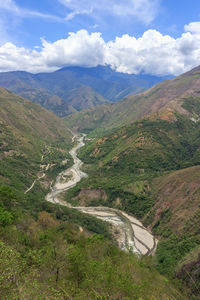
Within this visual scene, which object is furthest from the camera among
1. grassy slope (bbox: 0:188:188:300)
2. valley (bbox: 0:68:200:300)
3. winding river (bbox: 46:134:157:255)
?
winding river (bbox: 46:134:157:255)

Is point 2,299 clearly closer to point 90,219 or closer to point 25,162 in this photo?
point 90,219

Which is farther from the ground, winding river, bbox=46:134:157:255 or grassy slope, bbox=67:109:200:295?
grassy slope, bbox=67:109:200:295

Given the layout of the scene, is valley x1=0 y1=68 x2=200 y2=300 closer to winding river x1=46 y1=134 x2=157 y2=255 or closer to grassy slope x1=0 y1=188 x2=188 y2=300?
grassy slope x1=0 y1=188 x2=188 y2=300

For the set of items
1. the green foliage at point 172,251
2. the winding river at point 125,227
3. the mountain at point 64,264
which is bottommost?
the winding river at point 125,227

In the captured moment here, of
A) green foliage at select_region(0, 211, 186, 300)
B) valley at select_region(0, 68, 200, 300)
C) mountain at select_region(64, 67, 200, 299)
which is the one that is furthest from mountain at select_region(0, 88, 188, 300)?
mountain at select_region(64, 67, 200, 299)

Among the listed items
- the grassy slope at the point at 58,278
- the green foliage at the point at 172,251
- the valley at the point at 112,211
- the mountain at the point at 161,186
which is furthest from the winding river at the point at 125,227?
the grassy slope at the point at 58,278

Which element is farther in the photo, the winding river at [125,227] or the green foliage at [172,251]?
the winding river at [125,227]

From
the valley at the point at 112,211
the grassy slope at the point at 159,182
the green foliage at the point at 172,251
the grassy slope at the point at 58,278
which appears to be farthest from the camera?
the grassy slope at the point at 159,182

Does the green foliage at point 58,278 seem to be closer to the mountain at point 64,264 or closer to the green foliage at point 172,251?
the mountain at point 64,264

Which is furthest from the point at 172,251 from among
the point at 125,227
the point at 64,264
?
the point at 64,264

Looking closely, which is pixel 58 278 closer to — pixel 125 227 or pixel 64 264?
A: pixel 64 264

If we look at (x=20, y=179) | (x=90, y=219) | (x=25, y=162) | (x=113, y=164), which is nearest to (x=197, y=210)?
(x=90, y=219)
